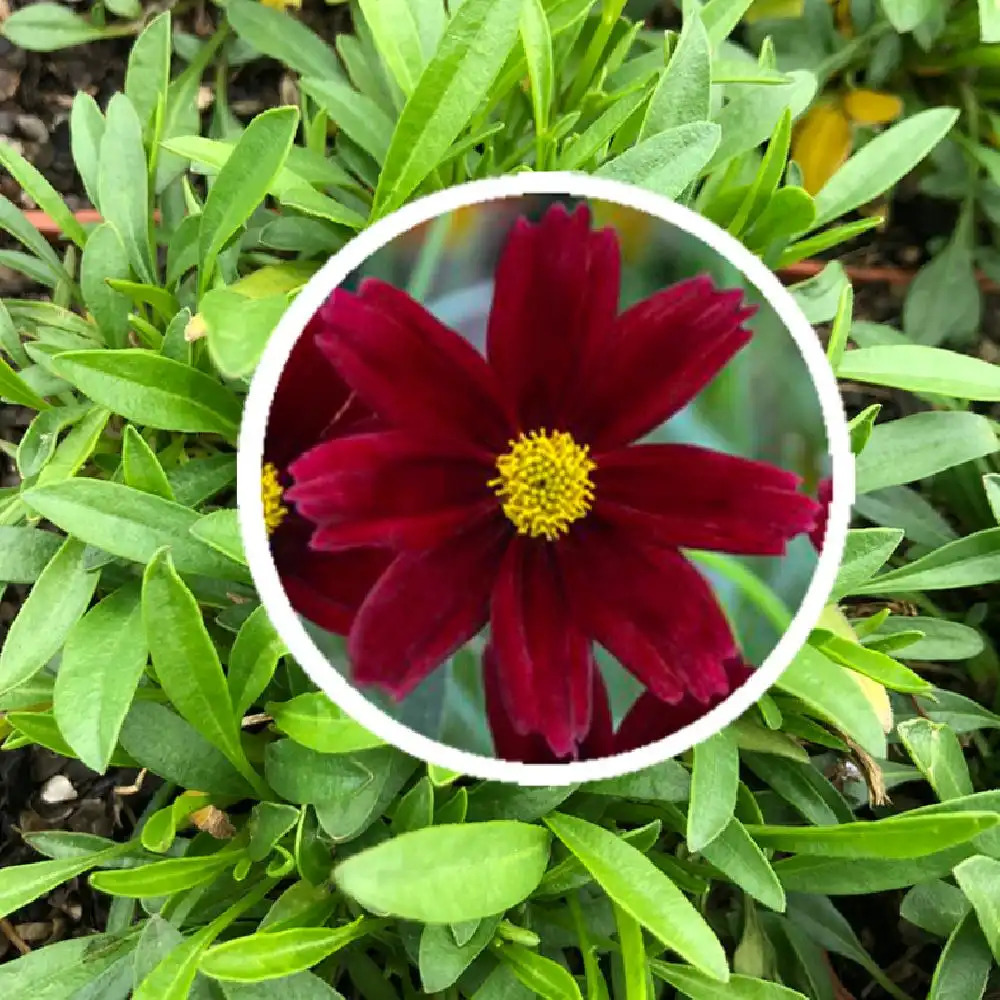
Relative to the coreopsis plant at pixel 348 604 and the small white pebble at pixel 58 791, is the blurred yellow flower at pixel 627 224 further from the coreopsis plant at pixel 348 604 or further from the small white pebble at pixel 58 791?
the small white pebble at pixel 58 791

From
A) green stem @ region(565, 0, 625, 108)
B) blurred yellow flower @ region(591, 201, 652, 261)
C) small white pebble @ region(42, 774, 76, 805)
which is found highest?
green stem @ region(565, 0, 625, 108)

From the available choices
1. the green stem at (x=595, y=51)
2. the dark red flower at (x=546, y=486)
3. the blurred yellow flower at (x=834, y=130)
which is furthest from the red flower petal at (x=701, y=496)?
the blurred yellow flower at (x=834, y=130)

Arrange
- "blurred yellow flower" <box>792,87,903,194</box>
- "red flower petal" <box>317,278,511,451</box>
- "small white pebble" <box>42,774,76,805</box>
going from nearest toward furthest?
"red flower petal" <box>317,278,511,451</box>, "small white pebble" <box>42,774,76,805</box>, "blurred yellow flower" <box>792,87,903,194</box>

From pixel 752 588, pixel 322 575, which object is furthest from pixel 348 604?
pixel 752 588

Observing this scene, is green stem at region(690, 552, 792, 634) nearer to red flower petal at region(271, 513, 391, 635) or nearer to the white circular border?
the white circular border

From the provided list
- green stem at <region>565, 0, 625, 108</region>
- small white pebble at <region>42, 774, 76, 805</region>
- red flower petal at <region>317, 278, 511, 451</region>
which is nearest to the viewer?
red flower petal at <region>317, 278, 511, 451</region>

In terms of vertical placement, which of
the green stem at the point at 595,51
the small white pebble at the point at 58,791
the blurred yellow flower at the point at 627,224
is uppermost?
the green stem at the point at 595,51

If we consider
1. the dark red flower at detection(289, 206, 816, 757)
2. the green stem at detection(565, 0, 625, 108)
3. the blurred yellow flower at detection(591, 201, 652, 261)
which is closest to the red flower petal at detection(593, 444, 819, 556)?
the dark red flower at detection(289, 206, 816, 757)
